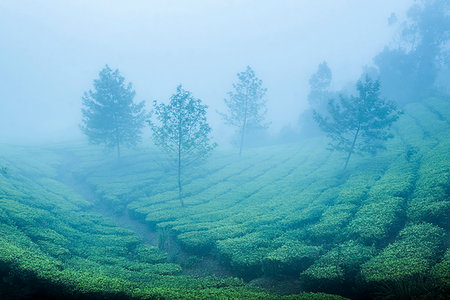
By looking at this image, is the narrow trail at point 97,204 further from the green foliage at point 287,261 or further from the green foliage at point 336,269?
the green foliage at point 336,269

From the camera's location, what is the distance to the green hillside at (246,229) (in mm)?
9789

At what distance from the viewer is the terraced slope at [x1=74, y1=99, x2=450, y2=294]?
1113cm

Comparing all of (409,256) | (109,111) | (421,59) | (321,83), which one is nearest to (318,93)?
(321,83)

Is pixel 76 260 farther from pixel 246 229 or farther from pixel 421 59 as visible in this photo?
pixel 421 59

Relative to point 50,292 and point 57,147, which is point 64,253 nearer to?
point 50,292

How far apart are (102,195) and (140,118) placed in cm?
1701

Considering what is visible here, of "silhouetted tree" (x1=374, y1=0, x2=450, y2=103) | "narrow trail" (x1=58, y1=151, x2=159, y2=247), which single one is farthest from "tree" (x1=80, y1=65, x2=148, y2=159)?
"silhouetted tree" (x1=374, y1=0, x2=450, y2=103)

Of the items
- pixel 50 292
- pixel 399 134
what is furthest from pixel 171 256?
pixel 399 134

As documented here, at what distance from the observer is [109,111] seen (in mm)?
40125

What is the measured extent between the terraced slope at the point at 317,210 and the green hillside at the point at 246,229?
0.09 metres

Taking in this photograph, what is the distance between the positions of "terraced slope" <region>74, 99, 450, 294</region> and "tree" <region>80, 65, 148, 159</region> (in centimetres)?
547

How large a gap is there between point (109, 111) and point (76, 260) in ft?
102

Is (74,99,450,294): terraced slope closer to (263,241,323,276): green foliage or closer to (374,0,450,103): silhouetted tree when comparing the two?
(263,241,323,276): green foliage

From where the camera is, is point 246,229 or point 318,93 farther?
point 318,93
